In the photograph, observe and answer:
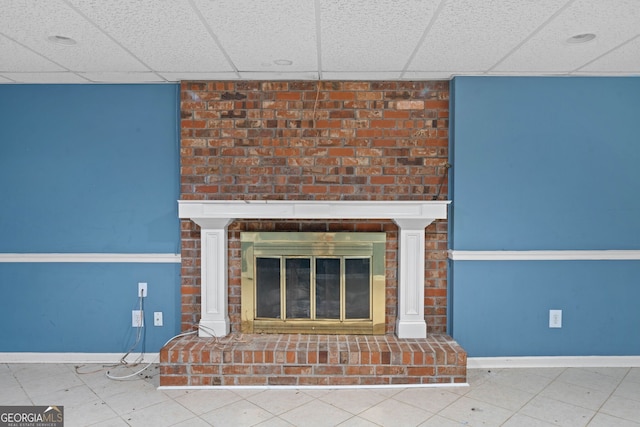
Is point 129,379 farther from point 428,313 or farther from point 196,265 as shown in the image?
point 428,313

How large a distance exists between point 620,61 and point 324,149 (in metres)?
2.00

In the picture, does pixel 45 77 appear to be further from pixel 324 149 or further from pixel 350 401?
pixel 350 401

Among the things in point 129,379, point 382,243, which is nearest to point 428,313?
point 382,243

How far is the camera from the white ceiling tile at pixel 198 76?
2789 millimetres

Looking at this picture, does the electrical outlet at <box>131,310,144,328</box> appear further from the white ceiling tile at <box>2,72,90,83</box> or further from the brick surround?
the white ceiling tile at <box>2,72,90,83</box>

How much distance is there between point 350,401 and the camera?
240 centimetres

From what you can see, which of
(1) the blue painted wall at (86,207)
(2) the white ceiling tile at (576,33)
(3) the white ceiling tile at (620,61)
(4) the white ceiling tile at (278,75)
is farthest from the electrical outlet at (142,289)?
(3) the white ceiling tile at (620,61)

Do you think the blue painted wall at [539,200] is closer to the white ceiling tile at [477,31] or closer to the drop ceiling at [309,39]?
the drop ceiling at [309,39]

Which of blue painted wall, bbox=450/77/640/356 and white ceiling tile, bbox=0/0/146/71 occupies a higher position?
white ceiling tile, bbox=0/0/146/71

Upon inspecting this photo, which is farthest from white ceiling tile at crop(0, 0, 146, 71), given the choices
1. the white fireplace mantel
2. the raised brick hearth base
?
the raised brick hearth base

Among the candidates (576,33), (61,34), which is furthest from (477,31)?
(61,34)

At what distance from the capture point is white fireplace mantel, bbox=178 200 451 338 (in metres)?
2.73

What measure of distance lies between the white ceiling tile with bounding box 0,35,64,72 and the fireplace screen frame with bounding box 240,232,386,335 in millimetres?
1676

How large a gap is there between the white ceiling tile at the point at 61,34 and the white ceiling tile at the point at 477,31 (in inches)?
→ 70.7
